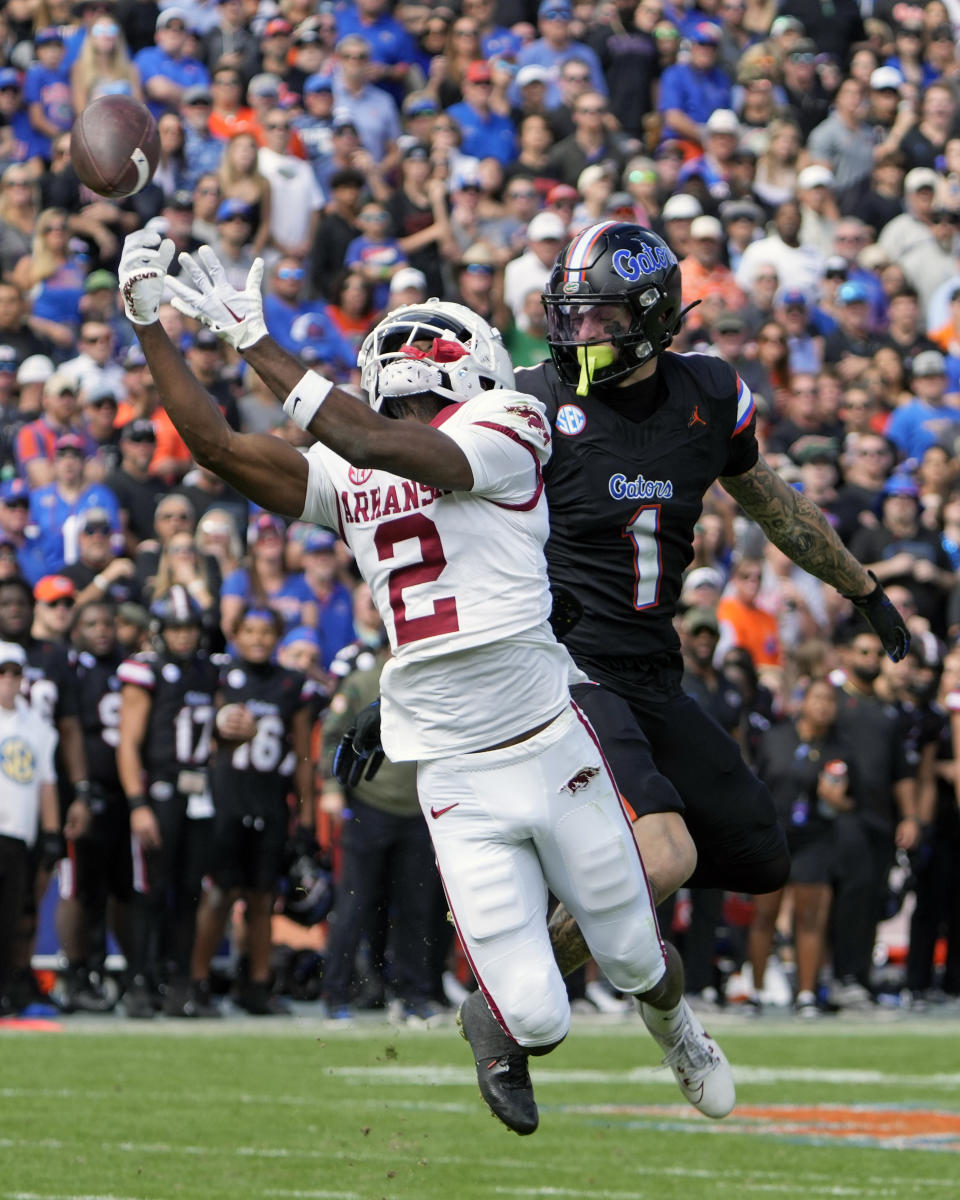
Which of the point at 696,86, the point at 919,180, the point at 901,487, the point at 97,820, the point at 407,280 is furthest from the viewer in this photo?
the point at 696,86

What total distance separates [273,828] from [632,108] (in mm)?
8261

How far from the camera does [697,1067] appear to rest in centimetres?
616

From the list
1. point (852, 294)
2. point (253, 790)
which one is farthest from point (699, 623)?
point (852, 294)

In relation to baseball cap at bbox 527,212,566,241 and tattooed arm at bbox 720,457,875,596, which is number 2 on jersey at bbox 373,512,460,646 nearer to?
tattooed arm at bbox 720,457,875,596

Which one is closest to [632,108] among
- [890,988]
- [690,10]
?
[690,10]

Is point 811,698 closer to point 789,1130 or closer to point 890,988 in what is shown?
point 890,988

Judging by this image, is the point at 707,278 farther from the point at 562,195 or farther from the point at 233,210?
the point at 233,210

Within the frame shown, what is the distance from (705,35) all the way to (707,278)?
3.56 m

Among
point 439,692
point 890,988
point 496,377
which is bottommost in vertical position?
point 890,988

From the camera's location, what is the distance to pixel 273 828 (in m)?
10.9

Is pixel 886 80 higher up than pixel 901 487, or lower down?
higher up

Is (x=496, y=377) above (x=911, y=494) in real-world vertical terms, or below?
above

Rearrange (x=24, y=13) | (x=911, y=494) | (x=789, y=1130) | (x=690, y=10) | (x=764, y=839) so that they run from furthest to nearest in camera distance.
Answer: (x=690, y=10) < (x=24, y=13) < (x=911, y=494) < (x=789, y=1130) < (x=764, y=839)

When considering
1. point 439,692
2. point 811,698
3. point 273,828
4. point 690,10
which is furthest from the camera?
point 690,10
